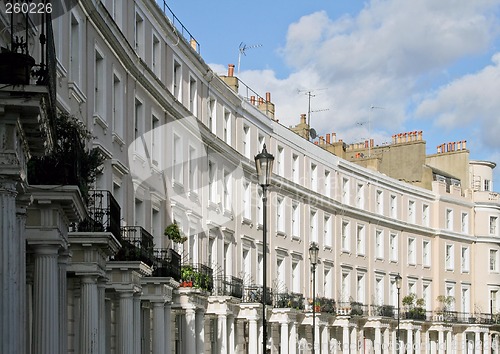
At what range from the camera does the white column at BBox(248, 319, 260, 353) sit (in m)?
48.5

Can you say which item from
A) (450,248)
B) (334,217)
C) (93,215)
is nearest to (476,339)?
(450,248)

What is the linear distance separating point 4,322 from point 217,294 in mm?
31174

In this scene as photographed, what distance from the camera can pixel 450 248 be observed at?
77688mm

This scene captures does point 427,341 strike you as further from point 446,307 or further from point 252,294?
point 252,294

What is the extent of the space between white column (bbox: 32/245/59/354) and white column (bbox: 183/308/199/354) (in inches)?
816

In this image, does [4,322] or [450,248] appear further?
[450,248]

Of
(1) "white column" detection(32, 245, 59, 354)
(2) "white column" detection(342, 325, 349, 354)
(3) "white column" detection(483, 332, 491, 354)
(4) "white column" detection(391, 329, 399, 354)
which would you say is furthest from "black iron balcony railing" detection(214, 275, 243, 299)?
(3) "white column" detection(483, 332, 491, 354)

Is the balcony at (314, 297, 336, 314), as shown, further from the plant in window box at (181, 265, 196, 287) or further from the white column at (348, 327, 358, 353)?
the plant in window box at (181, 265, 196, 287)

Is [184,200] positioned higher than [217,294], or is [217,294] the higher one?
[184,200]

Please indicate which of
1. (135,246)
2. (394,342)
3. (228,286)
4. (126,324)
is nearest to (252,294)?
(228,286)

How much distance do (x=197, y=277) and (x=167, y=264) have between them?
Result: 5.37 m

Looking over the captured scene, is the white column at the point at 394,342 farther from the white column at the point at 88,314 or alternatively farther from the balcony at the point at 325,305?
the white column at the point at 88,314

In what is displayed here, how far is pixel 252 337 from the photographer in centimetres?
4891

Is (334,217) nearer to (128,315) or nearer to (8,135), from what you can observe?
(128,315)
